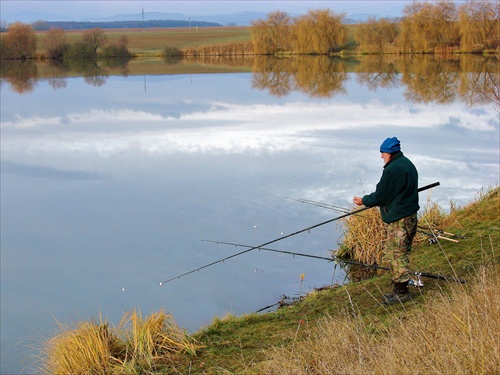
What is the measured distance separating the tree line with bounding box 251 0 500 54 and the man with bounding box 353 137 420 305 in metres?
41.5

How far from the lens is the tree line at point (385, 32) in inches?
1890

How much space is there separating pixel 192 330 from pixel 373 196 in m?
2.48

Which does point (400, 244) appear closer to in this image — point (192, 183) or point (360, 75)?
point (192, 183)

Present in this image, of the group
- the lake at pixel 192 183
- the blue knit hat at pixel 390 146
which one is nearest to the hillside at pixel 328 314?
the lake at pixel 192 183

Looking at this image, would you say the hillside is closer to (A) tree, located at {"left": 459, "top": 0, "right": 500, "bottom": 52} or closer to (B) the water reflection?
(B) the water reflection

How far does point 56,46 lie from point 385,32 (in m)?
26.5

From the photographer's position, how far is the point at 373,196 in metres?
6.24

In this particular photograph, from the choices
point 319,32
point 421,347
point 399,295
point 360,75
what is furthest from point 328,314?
point 319,32

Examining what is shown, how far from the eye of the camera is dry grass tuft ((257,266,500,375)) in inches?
157

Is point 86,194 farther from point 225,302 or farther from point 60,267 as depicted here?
point 225,302

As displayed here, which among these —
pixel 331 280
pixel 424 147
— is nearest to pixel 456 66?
pixel 424 147

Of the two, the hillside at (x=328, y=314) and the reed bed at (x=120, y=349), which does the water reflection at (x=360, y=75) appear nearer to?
the hillside at (x=328, y=314)

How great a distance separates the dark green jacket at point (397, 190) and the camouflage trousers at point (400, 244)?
0.29ft

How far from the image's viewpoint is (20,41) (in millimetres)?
56781
